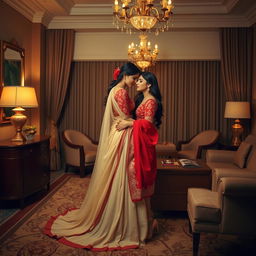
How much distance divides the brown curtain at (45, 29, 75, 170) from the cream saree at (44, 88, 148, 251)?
3391mm

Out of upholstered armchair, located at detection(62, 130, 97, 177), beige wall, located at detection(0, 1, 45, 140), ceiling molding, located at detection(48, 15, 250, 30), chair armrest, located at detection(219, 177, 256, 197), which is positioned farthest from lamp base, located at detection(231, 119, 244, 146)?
beige wall, located at detection(0, 1, 45, 140)

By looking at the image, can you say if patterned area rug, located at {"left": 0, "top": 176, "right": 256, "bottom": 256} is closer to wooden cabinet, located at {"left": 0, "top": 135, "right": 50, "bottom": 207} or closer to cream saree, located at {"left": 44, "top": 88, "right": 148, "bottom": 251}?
cream saree, located at {"left": 44, "top": 88, "right": 148, "bottom": 251}

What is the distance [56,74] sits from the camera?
20.9 feet

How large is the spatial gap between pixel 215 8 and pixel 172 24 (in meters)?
0.82

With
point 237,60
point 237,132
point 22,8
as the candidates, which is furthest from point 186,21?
point 22,8

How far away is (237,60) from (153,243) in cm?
432

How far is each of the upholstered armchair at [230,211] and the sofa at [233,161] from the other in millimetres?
972

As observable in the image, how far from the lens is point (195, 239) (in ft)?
8.89

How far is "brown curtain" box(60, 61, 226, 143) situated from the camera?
6613 millimetres

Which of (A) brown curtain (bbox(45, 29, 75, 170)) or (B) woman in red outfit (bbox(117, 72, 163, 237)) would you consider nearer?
(B) woman in red outfit (bbox(117, 72, 163, 237))

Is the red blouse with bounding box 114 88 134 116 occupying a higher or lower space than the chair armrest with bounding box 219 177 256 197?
higher

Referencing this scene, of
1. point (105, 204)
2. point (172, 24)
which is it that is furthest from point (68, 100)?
point (105, 204)

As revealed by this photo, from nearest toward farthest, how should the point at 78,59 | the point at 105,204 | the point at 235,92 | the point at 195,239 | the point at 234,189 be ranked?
the point at 234,189, the point at 195,239, the point at 105,204, the point at 235,92, the point at 78,59

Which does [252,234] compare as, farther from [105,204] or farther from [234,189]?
[105,204]
